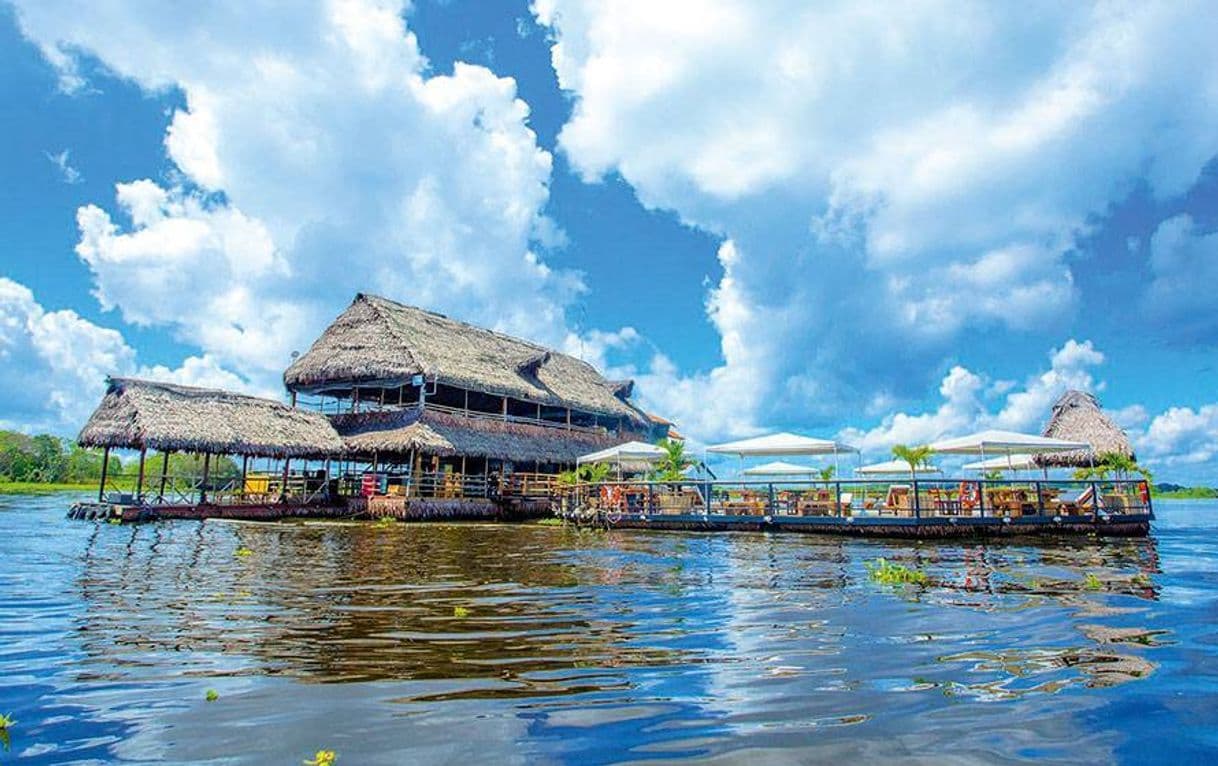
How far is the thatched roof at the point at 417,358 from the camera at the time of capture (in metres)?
28.3

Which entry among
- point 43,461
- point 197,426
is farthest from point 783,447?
point 43,461

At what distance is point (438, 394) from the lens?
1198 inches

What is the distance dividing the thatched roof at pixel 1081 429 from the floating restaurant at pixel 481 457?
0.06 m

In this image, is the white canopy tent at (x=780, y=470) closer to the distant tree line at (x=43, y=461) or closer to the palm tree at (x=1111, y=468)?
the palm tree at (x=1111, y=468)

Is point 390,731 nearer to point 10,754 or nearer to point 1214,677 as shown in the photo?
point 10,754

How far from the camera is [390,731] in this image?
10.5 ft

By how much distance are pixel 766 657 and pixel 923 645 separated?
4.06ft

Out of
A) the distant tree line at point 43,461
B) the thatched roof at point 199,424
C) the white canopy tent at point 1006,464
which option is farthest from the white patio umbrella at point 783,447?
the distant tree line at point 43,461

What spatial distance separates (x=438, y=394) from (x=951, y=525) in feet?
68.8

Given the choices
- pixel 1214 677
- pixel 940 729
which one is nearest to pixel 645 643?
pixel 940 729

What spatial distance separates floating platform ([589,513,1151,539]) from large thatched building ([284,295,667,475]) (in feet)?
45.1

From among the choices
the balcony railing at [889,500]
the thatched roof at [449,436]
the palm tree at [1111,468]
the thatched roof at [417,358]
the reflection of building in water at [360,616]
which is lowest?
the reflection of building in water at [360,616]

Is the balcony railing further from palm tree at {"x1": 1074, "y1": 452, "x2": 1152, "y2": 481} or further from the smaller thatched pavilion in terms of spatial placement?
the smaller thatched pavilion

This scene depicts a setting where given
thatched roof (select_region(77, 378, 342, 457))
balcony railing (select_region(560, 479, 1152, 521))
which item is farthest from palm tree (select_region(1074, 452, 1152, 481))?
thatched roof (select_region(77, 378, 342, 457))
